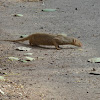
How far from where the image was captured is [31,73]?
496 cm

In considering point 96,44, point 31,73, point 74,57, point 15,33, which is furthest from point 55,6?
point 31,73

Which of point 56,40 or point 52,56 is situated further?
point 56,40

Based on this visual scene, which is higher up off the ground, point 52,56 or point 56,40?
point 56,40

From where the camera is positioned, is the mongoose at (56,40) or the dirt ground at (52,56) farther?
the mongoose at (56,40)

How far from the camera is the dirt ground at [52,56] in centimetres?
416

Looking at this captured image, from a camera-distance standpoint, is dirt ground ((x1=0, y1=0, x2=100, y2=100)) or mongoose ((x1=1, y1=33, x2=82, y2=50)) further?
mongoose ((x1=1, y1=33, x2=82, y2=50))

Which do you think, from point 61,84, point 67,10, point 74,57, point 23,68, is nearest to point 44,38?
point 74,57

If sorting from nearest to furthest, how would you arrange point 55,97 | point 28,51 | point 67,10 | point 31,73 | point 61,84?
point 55,97 → point 61,84 → point 31,73 → point 28,51 → point 67,10

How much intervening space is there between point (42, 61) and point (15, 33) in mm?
2054

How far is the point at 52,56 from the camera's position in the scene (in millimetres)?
5906

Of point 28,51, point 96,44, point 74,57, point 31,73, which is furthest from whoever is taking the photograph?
point 96,44

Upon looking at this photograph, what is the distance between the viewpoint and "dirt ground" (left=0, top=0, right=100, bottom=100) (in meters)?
4.16

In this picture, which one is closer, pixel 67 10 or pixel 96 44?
pixel 96 44

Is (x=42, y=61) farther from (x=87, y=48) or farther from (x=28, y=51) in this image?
(x=87, y=48)
